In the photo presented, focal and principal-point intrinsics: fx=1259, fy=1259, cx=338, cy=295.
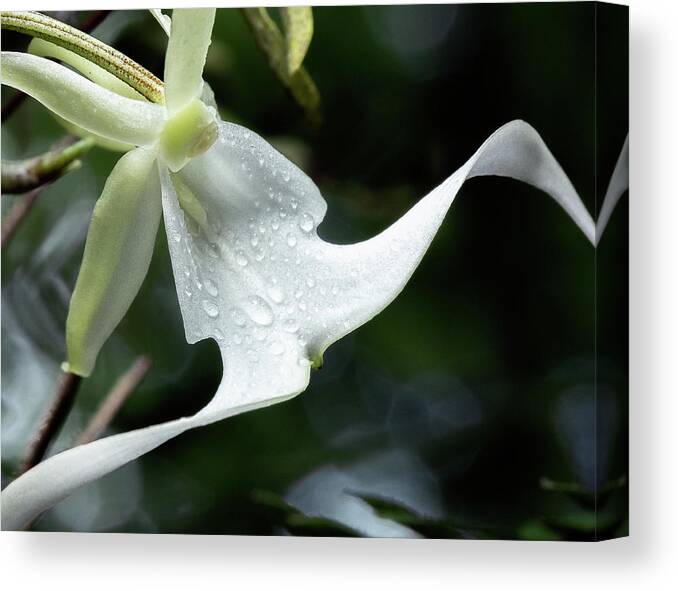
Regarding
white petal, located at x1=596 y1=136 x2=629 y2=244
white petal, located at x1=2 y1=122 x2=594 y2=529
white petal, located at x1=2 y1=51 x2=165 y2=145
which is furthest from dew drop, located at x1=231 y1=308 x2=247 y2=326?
white petal, located at x1=596 y1=136 x2=629 y2=244

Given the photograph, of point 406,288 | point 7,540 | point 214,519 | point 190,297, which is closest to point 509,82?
point 406,288

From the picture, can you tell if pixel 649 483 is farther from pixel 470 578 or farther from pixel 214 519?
pixel 214 519

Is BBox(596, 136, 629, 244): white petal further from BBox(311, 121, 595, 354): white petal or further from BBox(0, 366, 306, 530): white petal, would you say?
BBox(0, 366, 306, 530): white petal

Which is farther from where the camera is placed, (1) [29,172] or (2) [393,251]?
(1) [29,172]

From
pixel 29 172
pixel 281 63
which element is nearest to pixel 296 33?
pixel 281 63

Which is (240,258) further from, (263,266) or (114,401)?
(114,401)

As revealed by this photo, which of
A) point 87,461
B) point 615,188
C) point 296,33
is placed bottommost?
point 87,461
